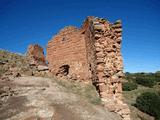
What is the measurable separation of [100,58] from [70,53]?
2488mm

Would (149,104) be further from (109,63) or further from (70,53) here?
(109,63)

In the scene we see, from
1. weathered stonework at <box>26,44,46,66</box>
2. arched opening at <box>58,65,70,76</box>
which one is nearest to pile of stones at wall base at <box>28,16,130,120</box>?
arched opening at <box>58,65,70,76</box>

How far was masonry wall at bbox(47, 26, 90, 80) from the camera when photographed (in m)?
10.4

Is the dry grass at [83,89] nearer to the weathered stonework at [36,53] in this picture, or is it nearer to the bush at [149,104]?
the weathered stonework at [36,53]

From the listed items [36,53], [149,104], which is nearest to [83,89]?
[36,53]

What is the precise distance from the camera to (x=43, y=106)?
18.6ft

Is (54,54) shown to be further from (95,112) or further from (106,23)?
(95,112)

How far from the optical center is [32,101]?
598 centimetres

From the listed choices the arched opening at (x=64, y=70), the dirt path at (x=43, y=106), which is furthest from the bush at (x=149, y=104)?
the dirt path at (x=43, y=106)

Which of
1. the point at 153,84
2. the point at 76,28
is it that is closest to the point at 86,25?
the point at 76,28

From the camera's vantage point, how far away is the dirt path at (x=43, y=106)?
5293 millimetres

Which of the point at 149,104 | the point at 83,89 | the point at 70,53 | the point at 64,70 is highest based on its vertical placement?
the point at 70,53

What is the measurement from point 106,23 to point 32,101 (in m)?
5.09

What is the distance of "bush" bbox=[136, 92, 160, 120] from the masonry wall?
1737cm
